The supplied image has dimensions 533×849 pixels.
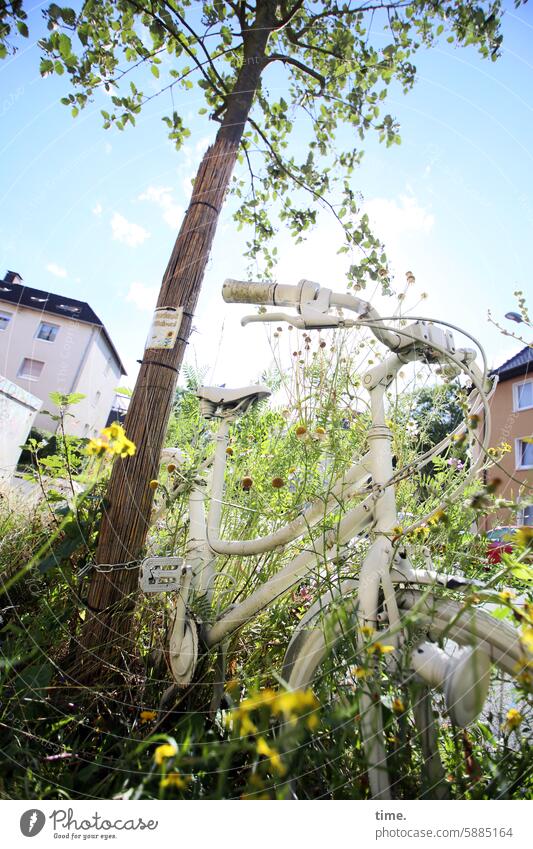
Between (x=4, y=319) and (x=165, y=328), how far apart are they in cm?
51

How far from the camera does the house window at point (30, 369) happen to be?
131cm

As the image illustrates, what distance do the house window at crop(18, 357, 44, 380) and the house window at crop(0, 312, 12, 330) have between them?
13 centimetres

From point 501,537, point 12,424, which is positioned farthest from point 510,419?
point 12,424

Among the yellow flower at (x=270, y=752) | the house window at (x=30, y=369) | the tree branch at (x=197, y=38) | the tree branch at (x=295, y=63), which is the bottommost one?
the yellow flower at (x=270, y=752)

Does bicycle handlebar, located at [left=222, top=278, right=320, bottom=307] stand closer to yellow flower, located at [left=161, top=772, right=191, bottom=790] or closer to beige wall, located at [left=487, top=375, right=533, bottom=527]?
beige wall, located at [left=487, top=375, right=533, bottom=527]

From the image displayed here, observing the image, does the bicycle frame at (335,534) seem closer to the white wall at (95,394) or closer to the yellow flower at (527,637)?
the yellow flower at (527,637)

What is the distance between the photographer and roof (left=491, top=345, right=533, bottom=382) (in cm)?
99

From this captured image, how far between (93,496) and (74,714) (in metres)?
0.66

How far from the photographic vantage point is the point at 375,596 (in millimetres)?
849

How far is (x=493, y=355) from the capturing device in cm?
102

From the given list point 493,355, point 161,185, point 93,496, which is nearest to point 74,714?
point 93,496

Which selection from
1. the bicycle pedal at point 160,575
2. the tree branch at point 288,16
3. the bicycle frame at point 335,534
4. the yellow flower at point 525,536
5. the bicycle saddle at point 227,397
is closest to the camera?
the yellow flower at point 525,536

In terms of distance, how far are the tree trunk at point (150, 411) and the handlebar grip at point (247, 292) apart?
0.50 metres

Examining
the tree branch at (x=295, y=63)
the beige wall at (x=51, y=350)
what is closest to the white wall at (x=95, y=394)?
the beige wall at (x=51, y=350)
